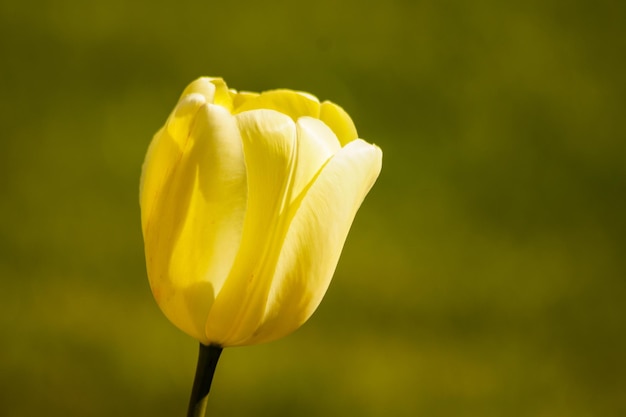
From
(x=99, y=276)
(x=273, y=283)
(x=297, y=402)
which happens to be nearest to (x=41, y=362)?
(x=99, y=276)

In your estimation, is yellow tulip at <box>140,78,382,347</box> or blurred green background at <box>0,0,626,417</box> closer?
yellow tulip at <box>140,78,382,347</box>

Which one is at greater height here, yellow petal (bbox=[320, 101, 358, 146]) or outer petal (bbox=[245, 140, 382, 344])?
yellow petal (bbox=[320, 101, 358, 146])

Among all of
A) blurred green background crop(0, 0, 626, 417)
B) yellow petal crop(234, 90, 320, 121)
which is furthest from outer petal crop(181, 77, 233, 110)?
blurred green background crop(0, 0, 626, 417)

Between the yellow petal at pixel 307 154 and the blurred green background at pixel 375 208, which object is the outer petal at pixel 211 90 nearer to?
the yellow petal at pixel 307 154

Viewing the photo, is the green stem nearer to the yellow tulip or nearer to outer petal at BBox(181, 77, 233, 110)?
the yellow tulip

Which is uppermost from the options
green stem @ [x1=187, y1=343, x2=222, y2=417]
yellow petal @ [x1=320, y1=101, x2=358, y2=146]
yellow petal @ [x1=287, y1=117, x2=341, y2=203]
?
yellow petal @ [x1=320, y1=101, x2=358, y2=146]

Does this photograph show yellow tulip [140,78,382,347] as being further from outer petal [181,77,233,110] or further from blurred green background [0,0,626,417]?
blurred green background [0,0,626,417]
